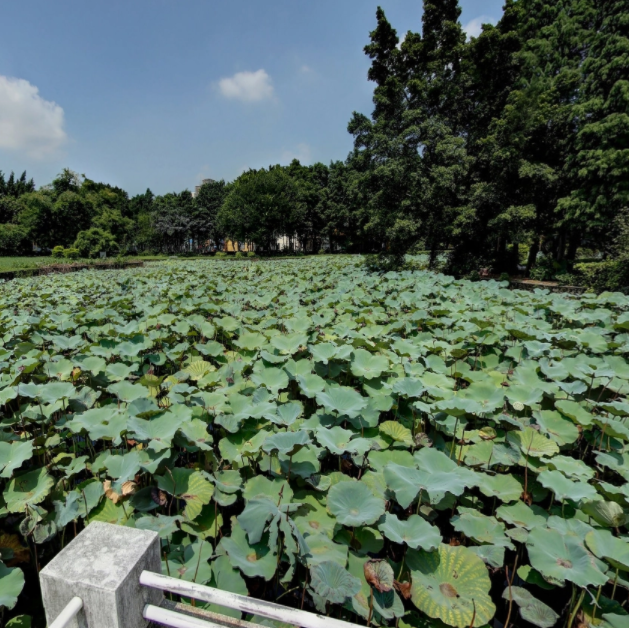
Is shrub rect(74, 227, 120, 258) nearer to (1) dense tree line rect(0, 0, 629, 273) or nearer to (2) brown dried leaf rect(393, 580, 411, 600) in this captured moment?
(1) dense tree line rect(0, 0, 629, 273)

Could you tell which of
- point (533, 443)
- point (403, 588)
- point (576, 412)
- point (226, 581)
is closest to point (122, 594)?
point (226, 581)

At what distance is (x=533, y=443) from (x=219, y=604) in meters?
1.53

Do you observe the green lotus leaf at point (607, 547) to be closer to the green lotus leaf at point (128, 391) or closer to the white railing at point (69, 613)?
the white railing at point (69, 613)

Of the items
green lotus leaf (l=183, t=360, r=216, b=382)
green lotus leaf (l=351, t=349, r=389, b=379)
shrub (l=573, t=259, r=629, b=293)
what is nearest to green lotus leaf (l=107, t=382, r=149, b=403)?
green lotus leaf (l=183, t=360, r=216, b=382)

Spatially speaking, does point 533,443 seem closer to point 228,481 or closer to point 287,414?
point 287,414

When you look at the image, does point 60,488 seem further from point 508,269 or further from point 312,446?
point 508,269

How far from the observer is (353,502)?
1.26 meters

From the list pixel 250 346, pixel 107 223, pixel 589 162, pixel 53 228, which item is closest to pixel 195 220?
pixel 107 223

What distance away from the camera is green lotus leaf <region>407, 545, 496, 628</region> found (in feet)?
3.34

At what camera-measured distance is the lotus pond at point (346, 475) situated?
1.11m

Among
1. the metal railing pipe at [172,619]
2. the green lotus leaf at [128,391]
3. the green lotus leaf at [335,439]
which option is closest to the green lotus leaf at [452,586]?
the green lotus leaf at [335,439]

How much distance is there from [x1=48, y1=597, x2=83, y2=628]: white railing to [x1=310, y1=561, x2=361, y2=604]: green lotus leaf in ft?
1.81

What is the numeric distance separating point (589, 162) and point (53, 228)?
117 feet

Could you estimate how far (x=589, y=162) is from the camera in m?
10.9
